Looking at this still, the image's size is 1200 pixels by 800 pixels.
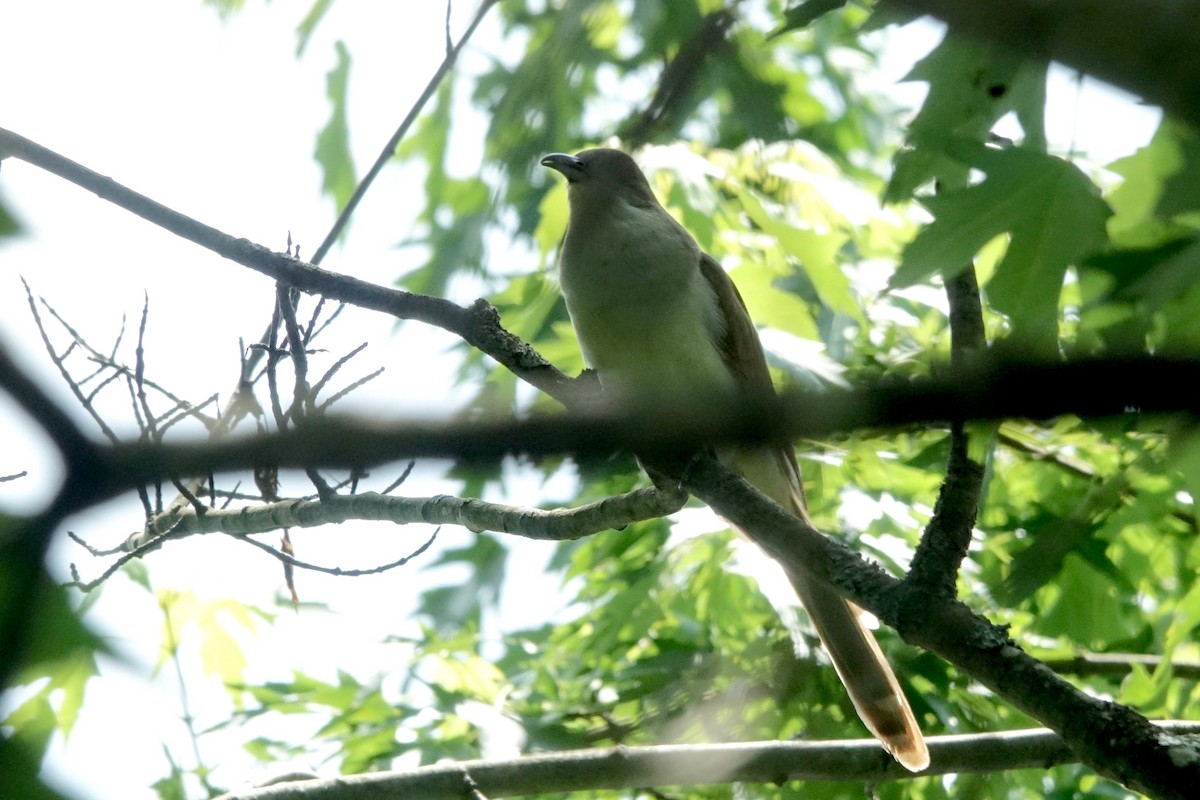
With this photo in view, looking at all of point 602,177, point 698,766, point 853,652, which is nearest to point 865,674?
point 853,652

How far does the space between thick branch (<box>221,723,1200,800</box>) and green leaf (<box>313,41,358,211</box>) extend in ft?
16.3

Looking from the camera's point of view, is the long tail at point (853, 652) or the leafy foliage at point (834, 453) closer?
the leafy foliage at point (834, 453)

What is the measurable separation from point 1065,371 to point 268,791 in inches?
101

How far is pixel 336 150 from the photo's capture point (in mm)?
7594

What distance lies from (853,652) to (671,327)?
1304mm

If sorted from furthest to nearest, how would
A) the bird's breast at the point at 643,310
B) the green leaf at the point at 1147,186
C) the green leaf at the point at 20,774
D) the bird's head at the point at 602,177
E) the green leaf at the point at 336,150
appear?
the green leaf at the point at 336,150, the bird's head at the point at 602,177, the bird's breast at the point at 643,310, the green leaf at the point at 1147,186, the green leaf at the point at 20,774

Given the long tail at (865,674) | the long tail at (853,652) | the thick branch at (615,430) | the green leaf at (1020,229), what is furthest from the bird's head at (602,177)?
the thick branch at (615,430)

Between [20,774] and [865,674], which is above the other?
[20,774]

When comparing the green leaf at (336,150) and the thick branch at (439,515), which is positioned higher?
the green leaf at (336,150)

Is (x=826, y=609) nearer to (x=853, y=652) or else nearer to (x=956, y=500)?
(x=853, y=652)

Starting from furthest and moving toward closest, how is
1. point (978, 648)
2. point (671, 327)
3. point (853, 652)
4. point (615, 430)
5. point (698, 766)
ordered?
1. point (671, 327)
2. point (853, 652)
3. point (698, 766)
4. point (978, 648)
5. point (615, 430)

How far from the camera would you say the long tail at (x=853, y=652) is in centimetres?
330

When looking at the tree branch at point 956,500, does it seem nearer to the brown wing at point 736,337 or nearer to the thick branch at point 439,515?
the thick branch at point 439,515

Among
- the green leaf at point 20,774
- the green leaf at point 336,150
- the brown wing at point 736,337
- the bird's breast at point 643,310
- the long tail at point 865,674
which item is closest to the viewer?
the green leaf at point 20,774
